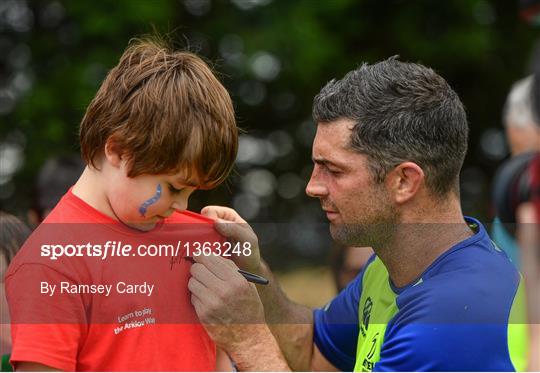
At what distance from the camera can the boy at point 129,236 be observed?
1878mm

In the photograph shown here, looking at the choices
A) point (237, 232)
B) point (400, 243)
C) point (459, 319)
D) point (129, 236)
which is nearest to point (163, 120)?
point (129, 236)

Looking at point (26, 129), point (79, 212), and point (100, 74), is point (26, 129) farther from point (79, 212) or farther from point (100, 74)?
point (79, 212)

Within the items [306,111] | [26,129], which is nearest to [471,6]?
[306,111]

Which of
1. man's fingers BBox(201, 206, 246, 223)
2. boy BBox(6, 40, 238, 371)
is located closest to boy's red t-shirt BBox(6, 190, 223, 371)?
boy BBox(6, 40, 238, 371)

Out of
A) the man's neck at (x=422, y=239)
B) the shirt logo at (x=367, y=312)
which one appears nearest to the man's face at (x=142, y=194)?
the man's neck at (x=422, y=239)

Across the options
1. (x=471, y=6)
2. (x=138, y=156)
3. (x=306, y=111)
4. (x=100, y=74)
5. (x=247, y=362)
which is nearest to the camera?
(x=138, y=156)

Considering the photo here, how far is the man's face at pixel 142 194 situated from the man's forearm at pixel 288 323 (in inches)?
14.6

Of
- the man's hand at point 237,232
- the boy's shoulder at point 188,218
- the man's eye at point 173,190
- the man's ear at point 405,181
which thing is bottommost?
the man's hand at point 237,232

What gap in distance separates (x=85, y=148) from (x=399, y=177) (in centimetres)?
79

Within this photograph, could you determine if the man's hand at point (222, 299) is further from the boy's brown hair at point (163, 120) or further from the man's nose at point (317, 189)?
the man's nose at point (317, 189)

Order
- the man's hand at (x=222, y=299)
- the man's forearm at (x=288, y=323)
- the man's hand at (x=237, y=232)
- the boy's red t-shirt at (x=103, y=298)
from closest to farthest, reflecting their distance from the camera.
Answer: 1. the boy's red t-shirt at (x=103, y=298)
2. the man's hand at (x=222, y=299)
3. the man's hand at (x=237, y=232)
4. the man's forearm at (x=288, y=323)

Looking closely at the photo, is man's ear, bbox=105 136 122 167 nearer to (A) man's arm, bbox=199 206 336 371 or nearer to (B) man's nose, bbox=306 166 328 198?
(A) man's arm, bbox=199 206 336 371

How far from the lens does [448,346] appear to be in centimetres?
204

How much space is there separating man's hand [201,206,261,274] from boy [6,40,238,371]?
12 centimetres
